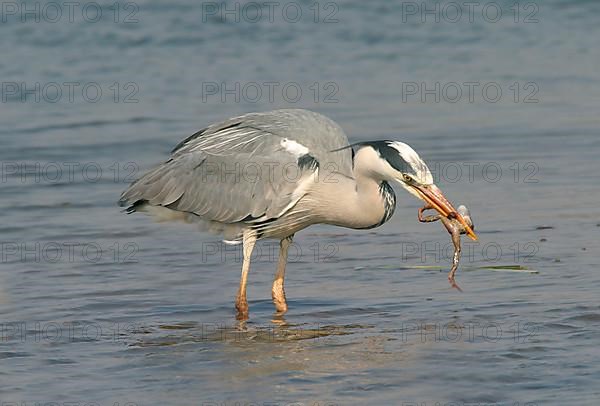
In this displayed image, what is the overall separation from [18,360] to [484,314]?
296cm

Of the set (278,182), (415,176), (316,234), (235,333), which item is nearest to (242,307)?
(235,333)

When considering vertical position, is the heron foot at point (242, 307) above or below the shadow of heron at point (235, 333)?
above

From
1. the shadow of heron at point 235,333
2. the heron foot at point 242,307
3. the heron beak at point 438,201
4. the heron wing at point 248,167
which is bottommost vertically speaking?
the shadow of heron at point 235,333

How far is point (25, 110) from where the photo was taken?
1560cm

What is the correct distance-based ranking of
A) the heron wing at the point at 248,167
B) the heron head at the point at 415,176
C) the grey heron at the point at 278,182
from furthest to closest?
1. the heron wing at the point at 248,167
2. the grey heron at the point at 278,182
3. the heron head at the point at 415,176

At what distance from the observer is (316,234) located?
10.8 metres

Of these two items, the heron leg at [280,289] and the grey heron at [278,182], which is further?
the heron leg at [280,289]

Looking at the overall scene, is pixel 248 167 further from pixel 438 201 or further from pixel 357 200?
pixel 438 201

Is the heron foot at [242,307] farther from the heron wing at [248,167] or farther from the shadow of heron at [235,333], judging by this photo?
the heron wing at [248,167]

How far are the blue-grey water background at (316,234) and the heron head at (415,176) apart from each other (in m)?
0.72

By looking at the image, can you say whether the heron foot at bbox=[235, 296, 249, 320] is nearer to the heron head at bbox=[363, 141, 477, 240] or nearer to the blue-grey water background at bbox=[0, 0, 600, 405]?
the blue-grey water background at bbox=[0, 0, 600, 405]

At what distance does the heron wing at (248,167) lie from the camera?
8.61m

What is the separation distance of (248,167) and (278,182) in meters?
0.34

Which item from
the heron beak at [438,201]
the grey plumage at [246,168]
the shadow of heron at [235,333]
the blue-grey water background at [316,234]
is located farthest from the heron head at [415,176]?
the shadow of heron at [235,333]
